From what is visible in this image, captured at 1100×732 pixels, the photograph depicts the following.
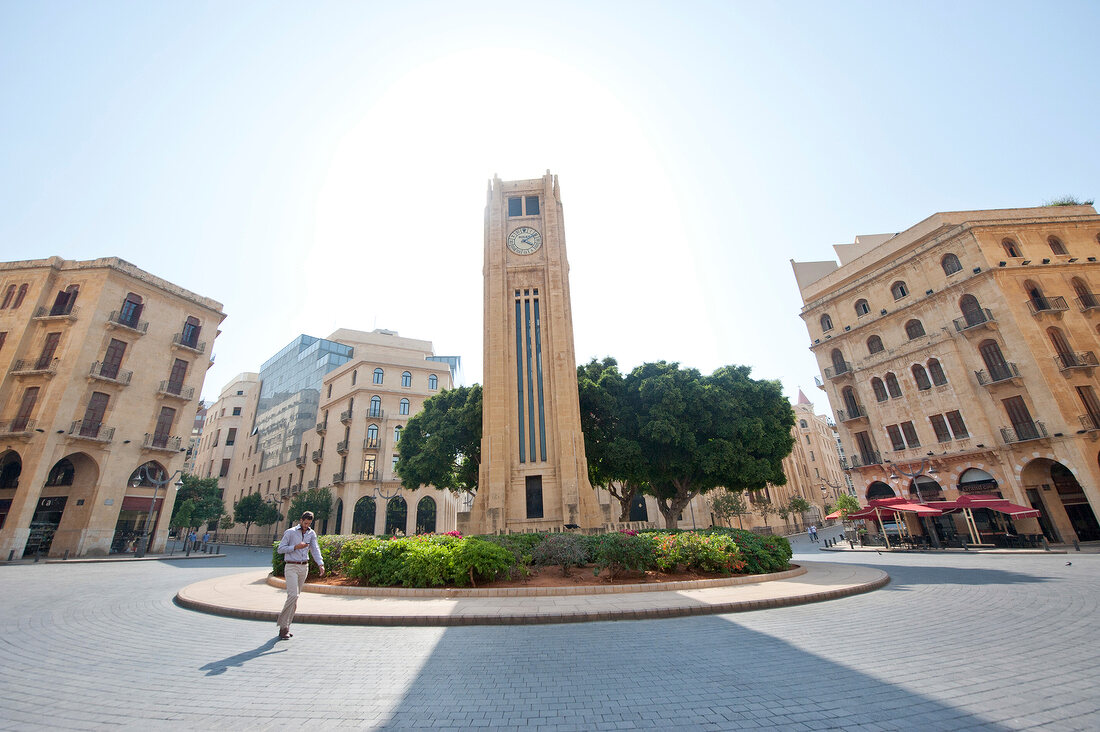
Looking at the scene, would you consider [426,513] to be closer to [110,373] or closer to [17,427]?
[110,373]

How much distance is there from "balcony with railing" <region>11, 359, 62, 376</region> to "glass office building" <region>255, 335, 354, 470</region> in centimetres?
2453

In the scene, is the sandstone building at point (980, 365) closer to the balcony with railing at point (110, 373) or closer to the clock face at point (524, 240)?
the clock face at point (524, 240)

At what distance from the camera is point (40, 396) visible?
87.0ft

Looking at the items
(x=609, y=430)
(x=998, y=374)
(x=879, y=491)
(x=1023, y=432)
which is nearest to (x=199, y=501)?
(x=609, y=430)

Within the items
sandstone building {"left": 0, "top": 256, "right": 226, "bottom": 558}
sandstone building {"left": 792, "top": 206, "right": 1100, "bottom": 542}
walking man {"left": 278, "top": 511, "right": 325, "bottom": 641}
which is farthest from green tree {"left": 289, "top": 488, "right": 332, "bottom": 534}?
sandstone building {"left": 792, "top": 206, "right": 1100, "bottom": 542}

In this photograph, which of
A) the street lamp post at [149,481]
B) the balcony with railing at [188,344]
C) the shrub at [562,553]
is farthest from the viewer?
the balcony with railing at [188,344]

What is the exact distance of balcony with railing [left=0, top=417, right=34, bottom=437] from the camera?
82.8 ft

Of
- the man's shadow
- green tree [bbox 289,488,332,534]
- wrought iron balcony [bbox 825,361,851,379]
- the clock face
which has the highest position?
the clock face

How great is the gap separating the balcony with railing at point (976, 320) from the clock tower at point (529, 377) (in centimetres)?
2359

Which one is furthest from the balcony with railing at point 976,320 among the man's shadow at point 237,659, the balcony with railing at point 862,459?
the man's shadow at point 237,659

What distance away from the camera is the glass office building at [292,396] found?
51781 mm

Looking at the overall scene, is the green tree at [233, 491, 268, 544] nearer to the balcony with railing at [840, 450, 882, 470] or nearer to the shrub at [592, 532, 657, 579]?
the shrub at [592, 532, 657, 579]

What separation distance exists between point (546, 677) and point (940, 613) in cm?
773

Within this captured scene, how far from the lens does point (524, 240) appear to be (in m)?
31.1
